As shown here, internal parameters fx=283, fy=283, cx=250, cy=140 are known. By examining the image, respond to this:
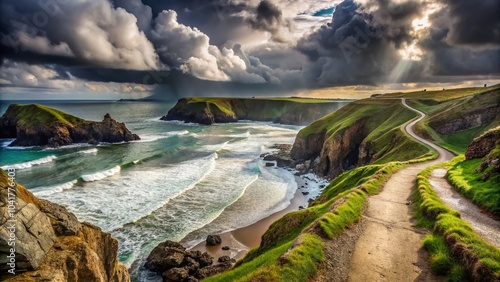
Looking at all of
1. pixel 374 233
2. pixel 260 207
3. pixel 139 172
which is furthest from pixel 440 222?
pixel 139 172

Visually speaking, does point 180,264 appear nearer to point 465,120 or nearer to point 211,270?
point 211,270

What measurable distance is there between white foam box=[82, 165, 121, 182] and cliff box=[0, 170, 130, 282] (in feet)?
155

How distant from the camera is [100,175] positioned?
59938 mm

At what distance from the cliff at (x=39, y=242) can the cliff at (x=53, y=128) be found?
10131 cm

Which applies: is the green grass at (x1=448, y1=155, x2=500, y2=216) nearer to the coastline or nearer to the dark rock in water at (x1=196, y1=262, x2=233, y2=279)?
the coastline

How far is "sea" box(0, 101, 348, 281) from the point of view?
36938 mm

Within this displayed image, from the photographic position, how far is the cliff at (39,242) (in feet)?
36.0

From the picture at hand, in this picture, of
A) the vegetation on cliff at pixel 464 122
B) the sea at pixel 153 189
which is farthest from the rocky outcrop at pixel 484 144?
the sea at pixel 153 189

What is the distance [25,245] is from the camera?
1143cm

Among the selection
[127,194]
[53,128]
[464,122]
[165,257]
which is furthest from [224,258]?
[53,128]

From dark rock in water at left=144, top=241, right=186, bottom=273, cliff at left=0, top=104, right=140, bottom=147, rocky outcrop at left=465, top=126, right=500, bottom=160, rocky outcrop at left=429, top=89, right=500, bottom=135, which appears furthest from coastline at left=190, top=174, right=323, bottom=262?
cliff at left=0, top=104, right=140, bottom=147

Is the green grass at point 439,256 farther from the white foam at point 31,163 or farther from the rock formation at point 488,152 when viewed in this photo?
the white foam at point 31,163

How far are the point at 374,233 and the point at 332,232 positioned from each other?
3.15 metres

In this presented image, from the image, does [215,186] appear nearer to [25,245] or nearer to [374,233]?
[374,233]
